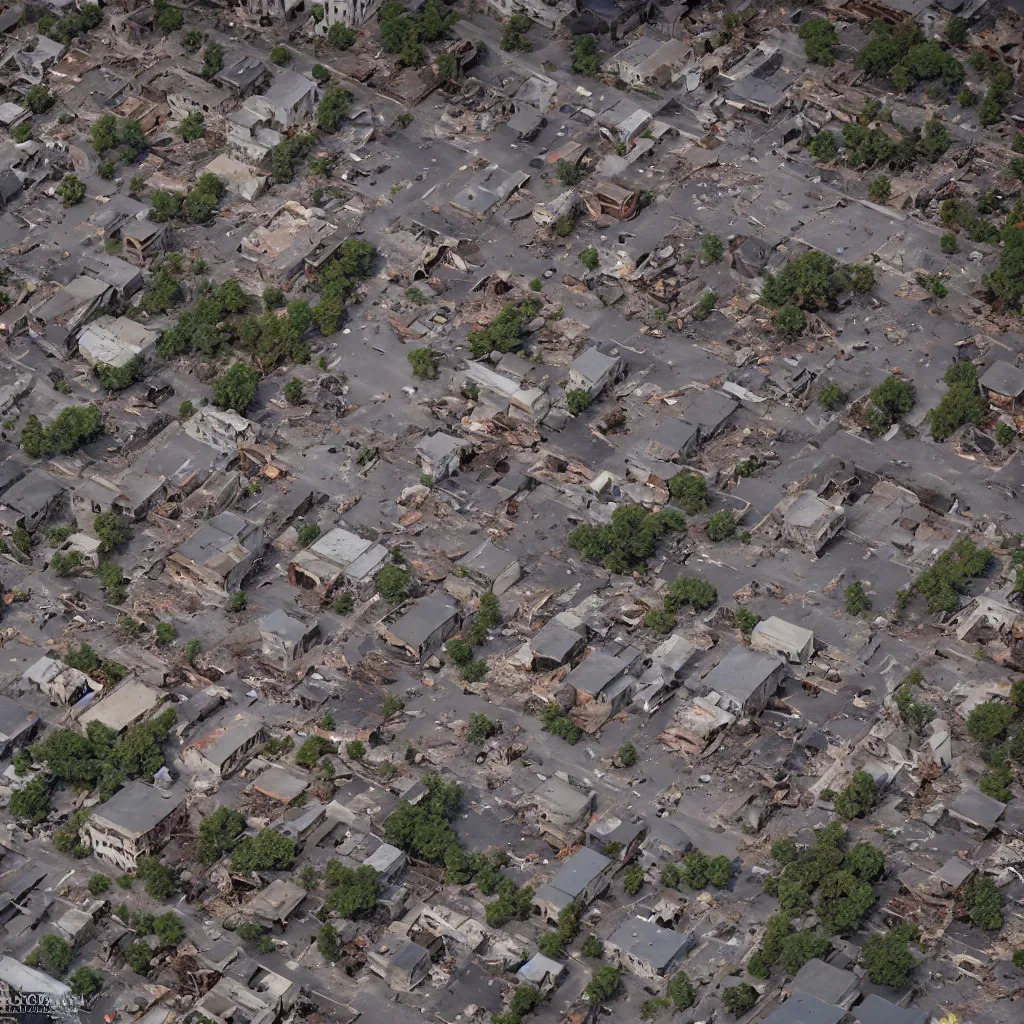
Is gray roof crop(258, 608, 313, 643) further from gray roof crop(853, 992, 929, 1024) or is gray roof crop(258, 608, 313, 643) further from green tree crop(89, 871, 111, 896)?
gray roof crop(853, 992, 929, 1024)

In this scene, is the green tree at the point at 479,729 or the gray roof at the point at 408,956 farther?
the green tree at the point at 479,729

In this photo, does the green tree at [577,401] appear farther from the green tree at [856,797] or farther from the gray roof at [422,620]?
the green tree at [856,797]

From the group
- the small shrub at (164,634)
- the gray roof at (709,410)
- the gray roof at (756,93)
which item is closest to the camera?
the small shrub at (164,634)

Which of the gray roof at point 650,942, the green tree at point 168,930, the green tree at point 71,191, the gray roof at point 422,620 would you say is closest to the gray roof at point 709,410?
the gray roof at point 422,620

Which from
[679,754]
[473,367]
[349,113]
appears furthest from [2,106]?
[679,754]

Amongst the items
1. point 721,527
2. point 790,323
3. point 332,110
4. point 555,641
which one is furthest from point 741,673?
point 332,110

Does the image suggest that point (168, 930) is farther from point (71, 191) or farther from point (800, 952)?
point (71, 191)

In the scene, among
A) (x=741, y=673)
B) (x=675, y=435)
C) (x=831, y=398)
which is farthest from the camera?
(x=831, y=398)
